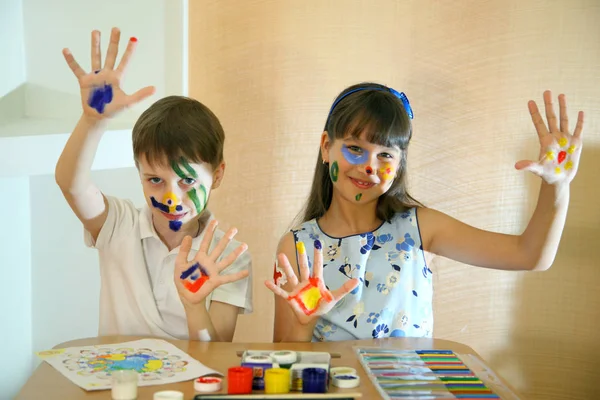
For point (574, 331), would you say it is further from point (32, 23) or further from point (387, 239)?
point (32, 23)

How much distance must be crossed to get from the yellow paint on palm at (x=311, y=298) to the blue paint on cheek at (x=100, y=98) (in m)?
0.55

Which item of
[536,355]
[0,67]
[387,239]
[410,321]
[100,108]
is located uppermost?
[0,67]

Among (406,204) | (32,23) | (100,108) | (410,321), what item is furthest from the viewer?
(32,23)

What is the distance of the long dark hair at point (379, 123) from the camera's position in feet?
5.39

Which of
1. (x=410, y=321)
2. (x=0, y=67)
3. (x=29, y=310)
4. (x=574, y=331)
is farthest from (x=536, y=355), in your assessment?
(x=0, y=67)

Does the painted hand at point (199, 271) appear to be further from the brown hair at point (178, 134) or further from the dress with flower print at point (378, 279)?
the dress with flower print at point (378, 279)

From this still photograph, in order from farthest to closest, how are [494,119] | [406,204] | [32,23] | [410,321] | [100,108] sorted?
[32,23] < [494,119] < [406,204] < [410,321] < [100,108]

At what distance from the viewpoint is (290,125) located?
2109 millimetres

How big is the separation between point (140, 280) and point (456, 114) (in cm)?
102

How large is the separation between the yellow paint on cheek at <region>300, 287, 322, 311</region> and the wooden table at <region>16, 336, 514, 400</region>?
0.28ft

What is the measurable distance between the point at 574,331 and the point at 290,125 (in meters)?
1.03

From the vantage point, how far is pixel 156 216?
1.65 m

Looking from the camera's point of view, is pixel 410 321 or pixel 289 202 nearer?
pixel 410 321

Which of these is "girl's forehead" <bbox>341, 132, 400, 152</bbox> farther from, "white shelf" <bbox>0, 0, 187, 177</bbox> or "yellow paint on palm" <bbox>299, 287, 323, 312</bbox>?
"white shelf" <bbox>0, 0, 187, 177</bbox>
